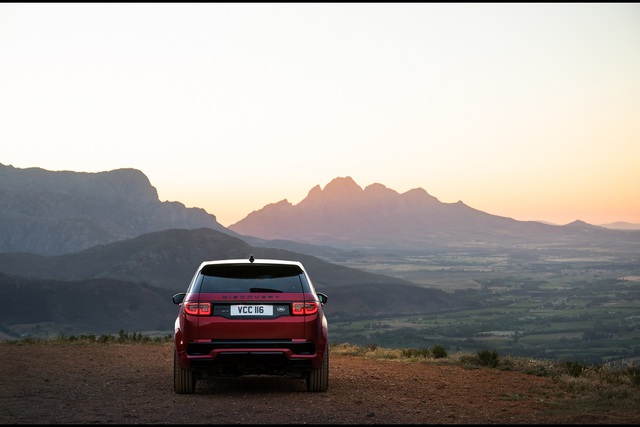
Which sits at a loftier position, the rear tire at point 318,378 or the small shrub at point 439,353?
the rear tire at point 318,378

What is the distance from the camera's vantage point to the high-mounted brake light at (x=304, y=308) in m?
11.0

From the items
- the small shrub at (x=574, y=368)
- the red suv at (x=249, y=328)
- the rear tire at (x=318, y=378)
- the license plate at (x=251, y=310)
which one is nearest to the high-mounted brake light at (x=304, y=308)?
the red suv at (x=249, y=328)

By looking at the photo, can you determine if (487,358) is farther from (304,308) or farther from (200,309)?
(200,309)

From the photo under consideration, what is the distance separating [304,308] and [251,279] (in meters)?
0.87

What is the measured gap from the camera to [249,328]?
10.8 m

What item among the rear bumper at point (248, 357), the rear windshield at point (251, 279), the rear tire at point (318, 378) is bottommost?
the rear tire at point (318, 378)

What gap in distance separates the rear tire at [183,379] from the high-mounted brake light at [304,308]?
191cm

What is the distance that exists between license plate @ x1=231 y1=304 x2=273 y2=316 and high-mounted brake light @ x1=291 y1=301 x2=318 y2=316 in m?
0.34

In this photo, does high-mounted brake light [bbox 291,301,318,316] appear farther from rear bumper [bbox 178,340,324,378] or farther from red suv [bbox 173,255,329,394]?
rear bumper [bbox 178,340,324,378]

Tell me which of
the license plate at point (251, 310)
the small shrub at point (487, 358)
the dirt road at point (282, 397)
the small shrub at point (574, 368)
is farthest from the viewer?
the small shrub at point (487, 358)

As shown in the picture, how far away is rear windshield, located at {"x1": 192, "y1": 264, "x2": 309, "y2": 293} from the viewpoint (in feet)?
36.4

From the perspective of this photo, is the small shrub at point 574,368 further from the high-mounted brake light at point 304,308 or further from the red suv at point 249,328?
the high-mounted brake light at point 304,308

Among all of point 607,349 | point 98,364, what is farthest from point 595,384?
point 607,349

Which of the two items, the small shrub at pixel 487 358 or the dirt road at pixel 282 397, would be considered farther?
the small shrub at pixel 487 358
